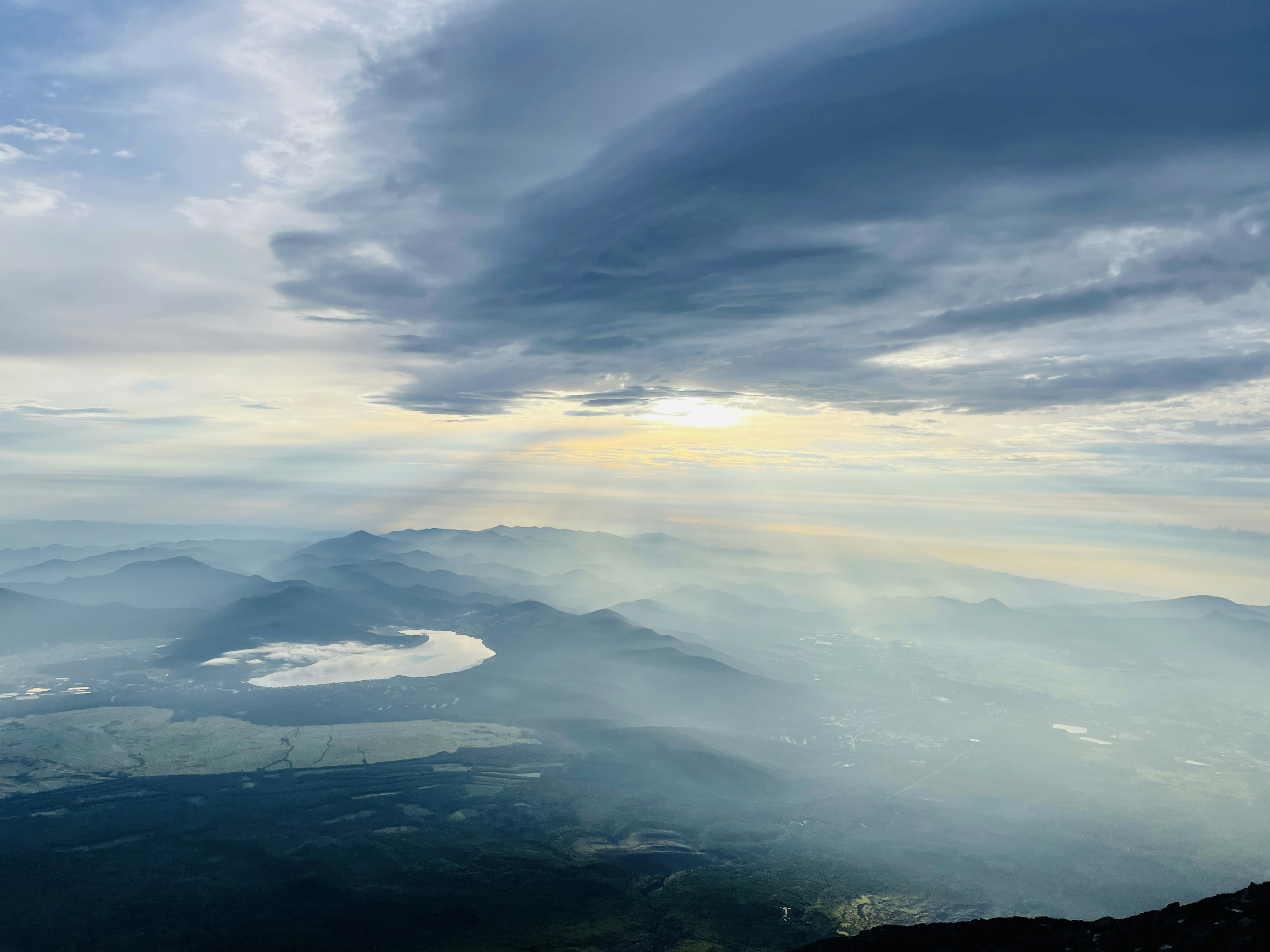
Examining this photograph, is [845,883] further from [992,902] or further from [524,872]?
[524,872]

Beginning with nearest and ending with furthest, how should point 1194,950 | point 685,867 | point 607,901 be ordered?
1. point 1194,950
2. point 607,901
3. point 685,867

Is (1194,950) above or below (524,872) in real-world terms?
above

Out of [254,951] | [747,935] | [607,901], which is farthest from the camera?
[607,901]

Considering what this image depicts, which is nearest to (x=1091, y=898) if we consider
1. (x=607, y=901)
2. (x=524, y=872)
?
(x=607, y=901)

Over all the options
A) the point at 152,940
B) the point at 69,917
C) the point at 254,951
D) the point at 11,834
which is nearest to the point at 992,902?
the point at 254,951

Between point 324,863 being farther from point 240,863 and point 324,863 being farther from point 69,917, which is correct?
point 69,917

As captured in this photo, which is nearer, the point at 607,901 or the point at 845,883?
the point at 607,901
